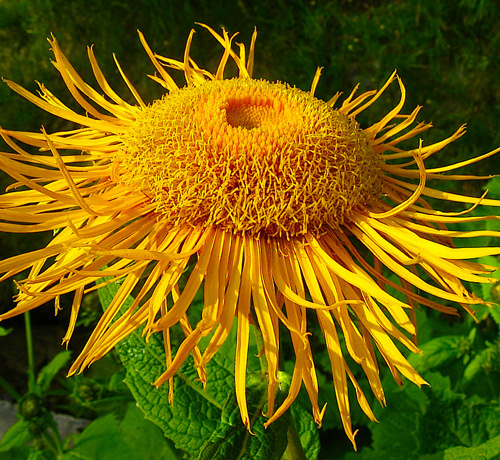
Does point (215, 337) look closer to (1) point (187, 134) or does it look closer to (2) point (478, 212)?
(1) point (187, 134)

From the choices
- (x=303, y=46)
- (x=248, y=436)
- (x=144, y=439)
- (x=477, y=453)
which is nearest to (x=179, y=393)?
(x=248, y=436)

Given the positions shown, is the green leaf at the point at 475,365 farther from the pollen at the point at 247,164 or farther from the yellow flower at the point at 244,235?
the pollen at the point at 247,164

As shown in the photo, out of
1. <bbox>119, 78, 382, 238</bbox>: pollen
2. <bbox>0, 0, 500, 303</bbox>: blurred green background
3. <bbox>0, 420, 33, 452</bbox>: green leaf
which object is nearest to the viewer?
<bbox>119, 78, 382, 238</bbox>: pollen

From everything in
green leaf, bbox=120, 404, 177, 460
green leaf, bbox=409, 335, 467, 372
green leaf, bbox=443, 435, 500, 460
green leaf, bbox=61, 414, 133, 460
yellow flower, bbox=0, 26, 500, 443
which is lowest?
green leaf, bbox=61, 414, 133, 460

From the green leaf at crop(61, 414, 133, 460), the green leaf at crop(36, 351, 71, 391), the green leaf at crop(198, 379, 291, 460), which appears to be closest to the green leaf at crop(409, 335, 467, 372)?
the green leaf at crop(198, 379, 291, 460)

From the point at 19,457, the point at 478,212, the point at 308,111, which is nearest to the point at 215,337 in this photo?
the point at 308,111

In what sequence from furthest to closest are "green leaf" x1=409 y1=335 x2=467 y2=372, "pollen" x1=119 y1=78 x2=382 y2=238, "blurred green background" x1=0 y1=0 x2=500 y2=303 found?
"blurred green background" x1=0 y1=0 x2=500 y2=303 → "green leaf" x1=409 y1=335 x2=467 y2=372 → "pollen" x1=119 y1=78 x2=382 y2=238

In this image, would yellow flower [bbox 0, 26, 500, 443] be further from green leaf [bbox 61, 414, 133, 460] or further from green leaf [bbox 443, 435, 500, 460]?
green leaf [bbox 61, 414, 133, 460]
